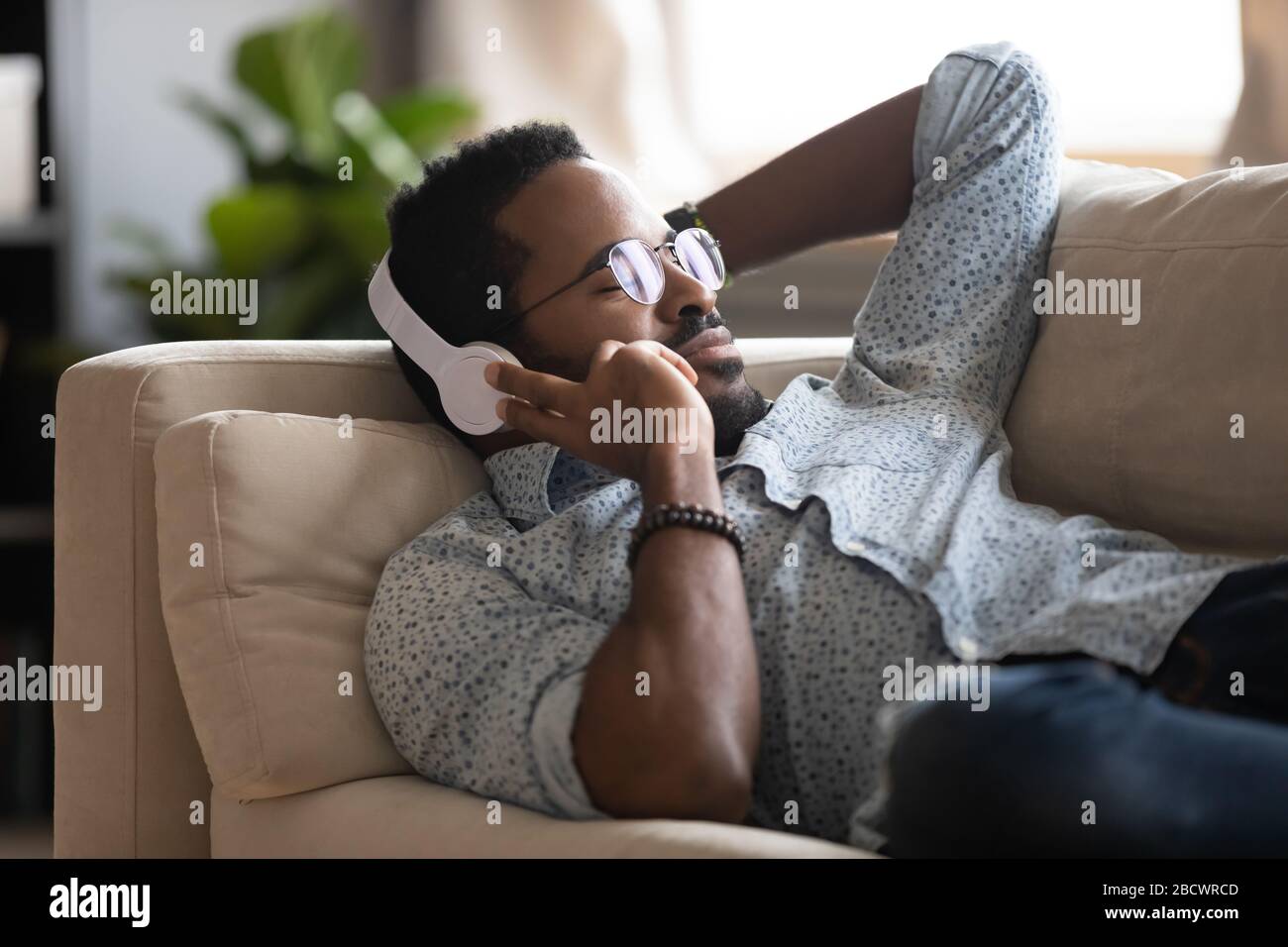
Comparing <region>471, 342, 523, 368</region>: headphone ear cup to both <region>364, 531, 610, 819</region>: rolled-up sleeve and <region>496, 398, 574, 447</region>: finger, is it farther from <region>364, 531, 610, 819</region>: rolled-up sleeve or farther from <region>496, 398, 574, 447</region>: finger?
<region>364, 531, 610, 819</region>: rolled-up sleeve

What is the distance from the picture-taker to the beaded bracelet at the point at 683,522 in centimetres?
98

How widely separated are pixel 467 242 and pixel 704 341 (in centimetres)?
25

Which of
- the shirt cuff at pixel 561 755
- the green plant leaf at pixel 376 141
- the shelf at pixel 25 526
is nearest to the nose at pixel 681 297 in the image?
the shirt cuff at pixel 561 755

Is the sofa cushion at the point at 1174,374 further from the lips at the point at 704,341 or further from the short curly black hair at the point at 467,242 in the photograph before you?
the short curly black hair at the point at 467,242

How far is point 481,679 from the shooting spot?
984 mm

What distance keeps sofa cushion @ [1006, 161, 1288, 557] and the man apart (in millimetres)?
55

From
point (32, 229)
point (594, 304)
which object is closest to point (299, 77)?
point (32, 229)

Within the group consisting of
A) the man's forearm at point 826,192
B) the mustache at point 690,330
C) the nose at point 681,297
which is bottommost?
the mustache at point 690,330

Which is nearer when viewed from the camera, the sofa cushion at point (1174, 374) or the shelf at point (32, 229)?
the sofa cushion at point (1174, 374)

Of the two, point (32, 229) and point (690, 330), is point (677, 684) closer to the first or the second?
point (690, 330)

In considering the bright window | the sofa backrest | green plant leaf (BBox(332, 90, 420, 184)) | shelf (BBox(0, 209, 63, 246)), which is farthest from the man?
shelf (BBox(0, 209, 63, 246))

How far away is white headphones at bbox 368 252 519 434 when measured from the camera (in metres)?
1.21
